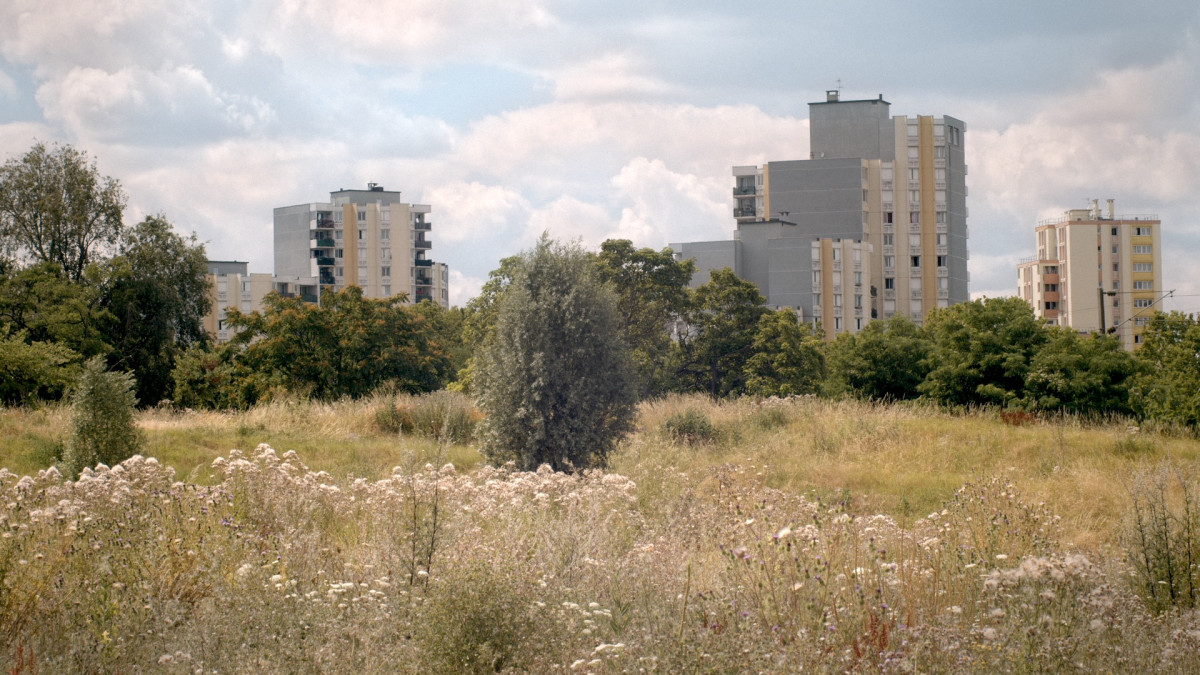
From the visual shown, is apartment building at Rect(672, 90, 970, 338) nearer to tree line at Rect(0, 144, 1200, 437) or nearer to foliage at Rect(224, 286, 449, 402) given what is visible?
tree line at Rect(0, 144, 1200, 437)

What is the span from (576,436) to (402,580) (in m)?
7.79

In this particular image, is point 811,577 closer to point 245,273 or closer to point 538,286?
point 538,286

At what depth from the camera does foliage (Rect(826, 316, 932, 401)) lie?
27.4m

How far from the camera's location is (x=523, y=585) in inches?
203

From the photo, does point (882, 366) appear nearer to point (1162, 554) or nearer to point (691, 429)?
point (691, 429)

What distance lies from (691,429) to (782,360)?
65.9ft

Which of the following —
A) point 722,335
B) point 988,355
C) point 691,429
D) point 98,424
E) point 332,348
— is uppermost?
point 722,335

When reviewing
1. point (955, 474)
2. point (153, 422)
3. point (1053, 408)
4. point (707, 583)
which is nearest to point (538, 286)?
point (955, 474)

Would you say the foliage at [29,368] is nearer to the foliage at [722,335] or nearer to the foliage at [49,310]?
the foliage at [49,310]

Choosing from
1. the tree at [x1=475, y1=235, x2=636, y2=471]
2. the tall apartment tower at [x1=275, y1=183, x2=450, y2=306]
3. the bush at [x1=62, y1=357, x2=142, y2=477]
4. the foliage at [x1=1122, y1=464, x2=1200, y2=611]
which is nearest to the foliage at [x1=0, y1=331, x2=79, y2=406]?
the bush at [x1=62, y1=357, x2=142, y2=477]

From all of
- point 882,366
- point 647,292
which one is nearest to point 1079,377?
point 882,366

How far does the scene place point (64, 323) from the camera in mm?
31281

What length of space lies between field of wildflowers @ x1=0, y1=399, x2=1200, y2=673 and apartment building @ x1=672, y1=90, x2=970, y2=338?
226ft

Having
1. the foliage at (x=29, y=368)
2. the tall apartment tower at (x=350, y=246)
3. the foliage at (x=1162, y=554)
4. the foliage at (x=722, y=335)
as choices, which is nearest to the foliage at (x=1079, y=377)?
the foliage at (x=1162, y=554)
